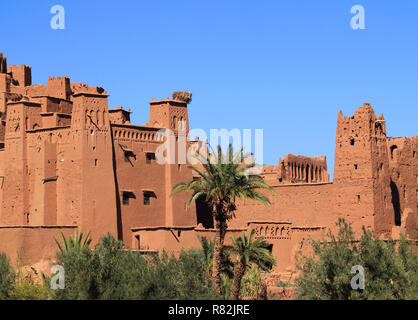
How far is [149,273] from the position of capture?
41.2 m

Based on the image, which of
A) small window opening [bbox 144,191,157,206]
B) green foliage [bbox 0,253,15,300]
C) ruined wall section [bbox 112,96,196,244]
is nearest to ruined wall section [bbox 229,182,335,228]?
ruined wall section [bbox 112,96,196,244]

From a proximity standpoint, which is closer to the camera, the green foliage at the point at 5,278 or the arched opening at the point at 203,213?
the green foliage at the point at 5,278

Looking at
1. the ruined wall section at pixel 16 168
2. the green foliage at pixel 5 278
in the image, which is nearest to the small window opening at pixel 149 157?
the ruined wall section at pixel 16 168

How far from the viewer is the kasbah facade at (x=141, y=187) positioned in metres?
51.5

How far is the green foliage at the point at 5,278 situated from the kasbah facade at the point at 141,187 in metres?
4.90

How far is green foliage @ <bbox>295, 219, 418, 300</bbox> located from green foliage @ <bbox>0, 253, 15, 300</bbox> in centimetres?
1290

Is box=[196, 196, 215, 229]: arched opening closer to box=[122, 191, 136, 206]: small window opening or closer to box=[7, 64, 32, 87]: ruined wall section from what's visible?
box=[122, 191, 136, 206]: small window opening

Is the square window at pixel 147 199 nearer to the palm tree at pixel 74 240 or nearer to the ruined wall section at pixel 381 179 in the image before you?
the palm tree at pixel 74 240

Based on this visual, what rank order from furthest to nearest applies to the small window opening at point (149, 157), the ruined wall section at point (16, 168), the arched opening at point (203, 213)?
the arched opening at point (203, 213), the small window opening at point (149, 157), the ruined wall section at point (16, 168)

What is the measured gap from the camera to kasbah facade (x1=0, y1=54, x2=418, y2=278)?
51469 mm

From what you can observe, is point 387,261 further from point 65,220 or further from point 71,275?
point 65,220
